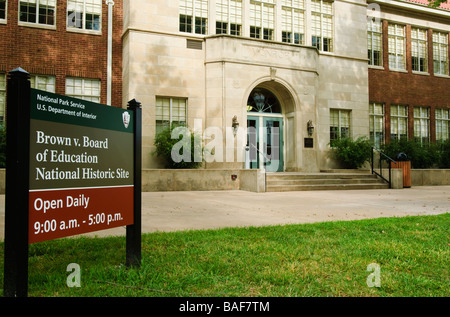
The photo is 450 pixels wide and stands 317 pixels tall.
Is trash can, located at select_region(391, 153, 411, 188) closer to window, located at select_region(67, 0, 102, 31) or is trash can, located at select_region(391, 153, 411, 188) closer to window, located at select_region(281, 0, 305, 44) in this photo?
window, located at select_region(281, 0, 305, 44)

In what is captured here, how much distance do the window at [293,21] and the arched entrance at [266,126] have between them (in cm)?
297

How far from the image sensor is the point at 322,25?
19.7m

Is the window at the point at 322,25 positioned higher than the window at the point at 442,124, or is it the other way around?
the window at the point at 322,25

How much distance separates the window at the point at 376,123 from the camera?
21656mm

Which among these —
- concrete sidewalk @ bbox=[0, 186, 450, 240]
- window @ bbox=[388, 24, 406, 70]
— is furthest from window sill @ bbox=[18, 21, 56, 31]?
window @ bbox=[388, 24, 406, 70]

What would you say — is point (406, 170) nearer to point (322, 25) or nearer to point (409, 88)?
point (322, 25)

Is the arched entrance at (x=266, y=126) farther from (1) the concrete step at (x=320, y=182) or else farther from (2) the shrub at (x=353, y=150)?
(1) the concrete step at (x=320, y=182)

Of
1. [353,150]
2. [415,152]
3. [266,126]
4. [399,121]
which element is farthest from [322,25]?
[415,152]

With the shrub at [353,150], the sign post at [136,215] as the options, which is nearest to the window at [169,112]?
the shrub at [353,150]

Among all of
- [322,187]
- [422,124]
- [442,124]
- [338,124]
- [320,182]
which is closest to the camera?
[322,187]

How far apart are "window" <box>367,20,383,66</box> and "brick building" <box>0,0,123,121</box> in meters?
14.2

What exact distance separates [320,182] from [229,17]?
8953 mm

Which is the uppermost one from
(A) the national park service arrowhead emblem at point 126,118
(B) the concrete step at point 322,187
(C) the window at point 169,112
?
(C) the window at point 169,112
